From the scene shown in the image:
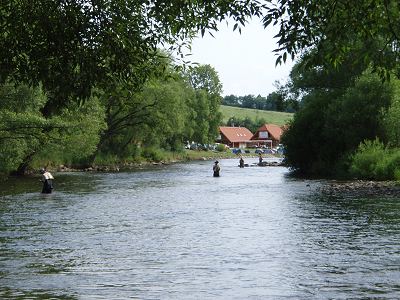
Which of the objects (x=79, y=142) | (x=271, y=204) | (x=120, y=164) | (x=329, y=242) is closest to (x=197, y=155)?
(x=120, y=164)

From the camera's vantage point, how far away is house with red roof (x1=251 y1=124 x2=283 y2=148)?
623 feet

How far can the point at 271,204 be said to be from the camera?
102 ft

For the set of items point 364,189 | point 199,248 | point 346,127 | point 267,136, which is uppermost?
point 267,136

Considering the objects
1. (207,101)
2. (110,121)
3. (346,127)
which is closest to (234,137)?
(207,101)

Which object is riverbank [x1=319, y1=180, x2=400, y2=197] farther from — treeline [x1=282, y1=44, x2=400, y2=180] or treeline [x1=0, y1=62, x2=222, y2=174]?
treeline [x1=0, y1=62, x2=222, y2=174]

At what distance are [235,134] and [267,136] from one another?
10.9 metres

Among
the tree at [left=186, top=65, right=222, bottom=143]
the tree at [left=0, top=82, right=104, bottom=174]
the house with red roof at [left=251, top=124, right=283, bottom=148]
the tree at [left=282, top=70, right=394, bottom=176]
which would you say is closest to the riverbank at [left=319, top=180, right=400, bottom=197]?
the tree at [left=282, top=70, right=394, bottom=176]

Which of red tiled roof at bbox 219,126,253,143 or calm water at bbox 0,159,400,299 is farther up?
red tiled roof at bbox 219,126,253,143

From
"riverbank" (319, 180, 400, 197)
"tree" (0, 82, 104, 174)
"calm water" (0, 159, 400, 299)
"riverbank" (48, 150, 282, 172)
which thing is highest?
"tree" (0, 82, 104, 174)

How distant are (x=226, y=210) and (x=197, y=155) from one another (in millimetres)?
89036

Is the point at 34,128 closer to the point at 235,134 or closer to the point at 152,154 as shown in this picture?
the point at 152,154

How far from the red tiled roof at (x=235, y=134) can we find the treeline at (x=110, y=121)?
163 ft

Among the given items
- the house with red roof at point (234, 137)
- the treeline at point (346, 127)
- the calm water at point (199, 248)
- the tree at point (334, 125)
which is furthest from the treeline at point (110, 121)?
the house with red roof at point (234, 137)

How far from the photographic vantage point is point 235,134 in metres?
190
